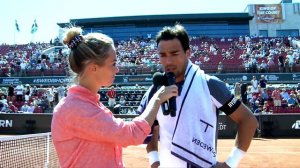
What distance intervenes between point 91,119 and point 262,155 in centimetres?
1018

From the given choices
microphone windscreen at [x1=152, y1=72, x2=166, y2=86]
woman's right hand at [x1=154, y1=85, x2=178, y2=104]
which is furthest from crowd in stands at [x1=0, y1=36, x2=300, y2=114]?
woman's right hand at [x1=154, y1=85, x2=178, y2=104]

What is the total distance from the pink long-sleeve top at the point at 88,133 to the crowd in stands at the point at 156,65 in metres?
15.8

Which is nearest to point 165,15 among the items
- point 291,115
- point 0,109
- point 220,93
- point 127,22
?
point 127,22

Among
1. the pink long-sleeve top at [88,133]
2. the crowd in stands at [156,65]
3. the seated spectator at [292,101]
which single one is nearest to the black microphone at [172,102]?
the pink long-sleeve top at [88,133]

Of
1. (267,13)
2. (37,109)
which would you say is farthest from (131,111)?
(267,13)

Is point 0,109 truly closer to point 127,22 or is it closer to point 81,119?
point 81,119

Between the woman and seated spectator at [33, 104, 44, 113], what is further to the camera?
seated spectator at [33, 104, 44, 113]

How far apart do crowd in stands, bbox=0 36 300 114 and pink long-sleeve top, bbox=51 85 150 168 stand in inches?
623

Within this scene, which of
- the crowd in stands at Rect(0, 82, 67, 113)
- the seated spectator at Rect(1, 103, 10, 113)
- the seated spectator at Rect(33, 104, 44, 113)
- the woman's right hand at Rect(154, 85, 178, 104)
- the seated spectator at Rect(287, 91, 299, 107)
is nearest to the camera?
the woman's right hand at Rect(154, 85, 178, 104)

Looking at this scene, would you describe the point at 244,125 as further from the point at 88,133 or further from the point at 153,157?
the point at 88,133

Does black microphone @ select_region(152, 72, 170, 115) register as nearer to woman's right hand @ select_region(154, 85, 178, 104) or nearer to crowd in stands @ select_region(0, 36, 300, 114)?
woman's right hand @ select_region(154, 85, 178, 104)

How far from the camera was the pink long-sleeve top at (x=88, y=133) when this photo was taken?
2.07 m

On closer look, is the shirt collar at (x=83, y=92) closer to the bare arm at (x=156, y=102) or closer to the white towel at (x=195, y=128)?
the bare arm at (x=156, y=102)

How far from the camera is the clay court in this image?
32.6 feet
